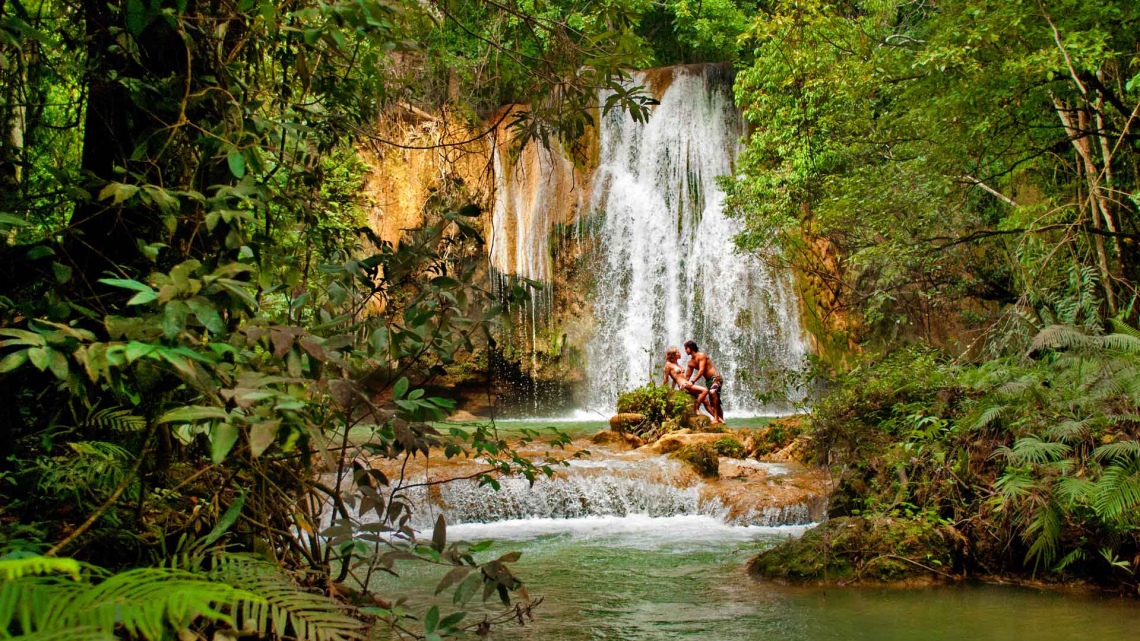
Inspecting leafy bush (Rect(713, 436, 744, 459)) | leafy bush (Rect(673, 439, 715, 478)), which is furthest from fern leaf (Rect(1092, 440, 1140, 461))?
leafy bush (Rect(713, 436, 744, 459))

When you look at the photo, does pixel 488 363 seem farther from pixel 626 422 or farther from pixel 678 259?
pixel 678 259

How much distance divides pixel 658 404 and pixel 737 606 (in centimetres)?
754

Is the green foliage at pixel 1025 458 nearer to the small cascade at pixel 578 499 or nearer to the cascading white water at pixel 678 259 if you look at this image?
the small cascade at pixel 578 499

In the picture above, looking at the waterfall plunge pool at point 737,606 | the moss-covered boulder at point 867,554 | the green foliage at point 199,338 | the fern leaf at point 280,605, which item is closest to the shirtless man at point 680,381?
the waterfall plunge pool at point 737,606

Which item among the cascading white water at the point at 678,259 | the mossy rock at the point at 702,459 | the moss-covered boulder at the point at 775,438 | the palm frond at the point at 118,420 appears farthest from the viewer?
the cascading white water at the point at 678,259

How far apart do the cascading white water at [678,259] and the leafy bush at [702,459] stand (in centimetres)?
871

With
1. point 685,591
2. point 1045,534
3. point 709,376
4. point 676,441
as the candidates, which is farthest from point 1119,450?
point 709,376

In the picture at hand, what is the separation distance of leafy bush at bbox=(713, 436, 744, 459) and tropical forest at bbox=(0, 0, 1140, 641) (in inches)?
2.0

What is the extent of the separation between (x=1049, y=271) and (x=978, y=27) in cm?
327

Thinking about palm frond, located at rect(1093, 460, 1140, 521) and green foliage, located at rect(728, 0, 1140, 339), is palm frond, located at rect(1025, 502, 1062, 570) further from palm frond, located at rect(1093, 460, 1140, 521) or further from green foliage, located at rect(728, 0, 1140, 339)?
green foliage, located at rect(728, 0, 1140, 339)

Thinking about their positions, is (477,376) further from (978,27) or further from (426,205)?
(978,27)

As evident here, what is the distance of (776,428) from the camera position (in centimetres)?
1138

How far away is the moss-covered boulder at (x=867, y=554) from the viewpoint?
5.53 m

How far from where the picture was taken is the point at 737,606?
495cm
